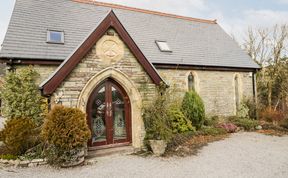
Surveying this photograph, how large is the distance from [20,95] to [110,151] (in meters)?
4.60

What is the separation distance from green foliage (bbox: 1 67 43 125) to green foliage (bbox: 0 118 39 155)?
5.50 feet

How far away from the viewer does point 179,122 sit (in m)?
9.57

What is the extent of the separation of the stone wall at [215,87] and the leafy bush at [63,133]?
6.67 m

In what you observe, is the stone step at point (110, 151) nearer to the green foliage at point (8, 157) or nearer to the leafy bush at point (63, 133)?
the leafy bush at point (63, 133)

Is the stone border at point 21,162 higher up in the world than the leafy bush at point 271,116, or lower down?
lower down

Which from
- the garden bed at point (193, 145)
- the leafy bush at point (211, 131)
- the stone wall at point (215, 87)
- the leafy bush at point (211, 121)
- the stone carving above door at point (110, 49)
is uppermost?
the stone carving above door at point (110, 49)

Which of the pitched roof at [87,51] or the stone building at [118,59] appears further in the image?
the stone building at [118,59]

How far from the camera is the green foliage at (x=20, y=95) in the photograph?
27.2 feet

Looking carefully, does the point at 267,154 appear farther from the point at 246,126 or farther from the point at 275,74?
the point at 275,74

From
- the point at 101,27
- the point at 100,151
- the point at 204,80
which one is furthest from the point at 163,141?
the point at 204,80

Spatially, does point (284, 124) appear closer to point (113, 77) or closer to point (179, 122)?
point (179, 122)

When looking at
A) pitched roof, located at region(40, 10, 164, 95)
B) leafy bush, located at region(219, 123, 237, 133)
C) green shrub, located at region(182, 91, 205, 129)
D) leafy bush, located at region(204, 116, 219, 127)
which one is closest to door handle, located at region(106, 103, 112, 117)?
pitched roof, located at region(40, 10, 164, 95)

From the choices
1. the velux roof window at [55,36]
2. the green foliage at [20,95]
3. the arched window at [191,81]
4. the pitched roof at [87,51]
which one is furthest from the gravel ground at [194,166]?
the velux roof window at [55,36]

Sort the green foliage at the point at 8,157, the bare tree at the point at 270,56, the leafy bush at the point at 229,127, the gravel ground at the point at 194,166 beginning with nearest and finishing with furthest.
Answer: the gravel ground at the point at 194,166
the green foliage at the point at 8,157
the leafy bush at the point at 229,127
the bare tree at the point at 270,56
